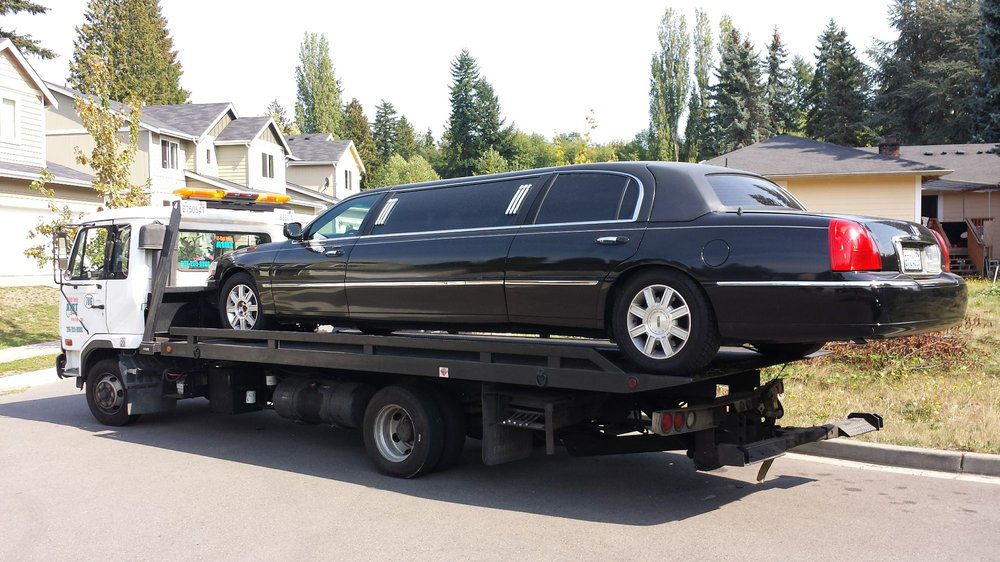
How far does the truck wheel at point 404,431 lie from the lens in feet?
23.0

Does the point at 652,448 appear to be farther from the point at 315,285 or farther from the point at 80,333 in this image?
the point at 80,333

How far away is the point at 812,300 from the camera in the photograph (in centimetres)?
529

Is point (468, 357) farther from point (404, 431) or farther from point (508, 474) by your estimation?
point (508, 474)

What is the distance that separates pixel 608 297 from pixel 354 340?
241 cm

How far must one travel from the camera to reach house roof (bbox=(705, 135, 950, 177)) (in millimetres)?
23844

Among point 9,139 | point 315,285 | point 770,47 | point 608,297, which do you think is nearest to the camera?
point 608,297

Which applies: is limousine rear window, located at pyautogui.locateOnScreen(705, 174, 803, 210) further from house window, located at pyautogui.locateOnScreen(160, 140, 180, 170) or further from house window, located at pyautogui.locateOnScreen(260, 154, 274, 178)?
house window, located at pyautogui.locateOnScreen(260, 154, 274, 178)

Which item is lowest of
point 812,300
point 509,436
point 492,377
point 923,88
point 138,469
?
point 138,469

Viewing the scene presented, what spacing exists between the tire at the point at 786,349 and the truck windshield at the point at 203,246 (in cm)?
606

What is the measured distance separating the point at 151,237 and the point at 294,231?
6.18 ft

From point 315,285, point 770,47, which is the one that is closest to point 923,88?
point 770,47

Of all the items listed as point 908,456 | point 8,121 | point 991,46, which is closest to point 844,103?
point 991,46

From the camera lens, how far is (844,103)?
52625mm

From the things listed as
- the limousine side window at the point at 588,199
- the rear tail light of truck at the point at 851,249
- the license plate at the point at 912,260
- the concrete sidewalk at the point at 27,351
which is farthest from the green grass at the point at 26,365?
the license plate at the point at 912,260
